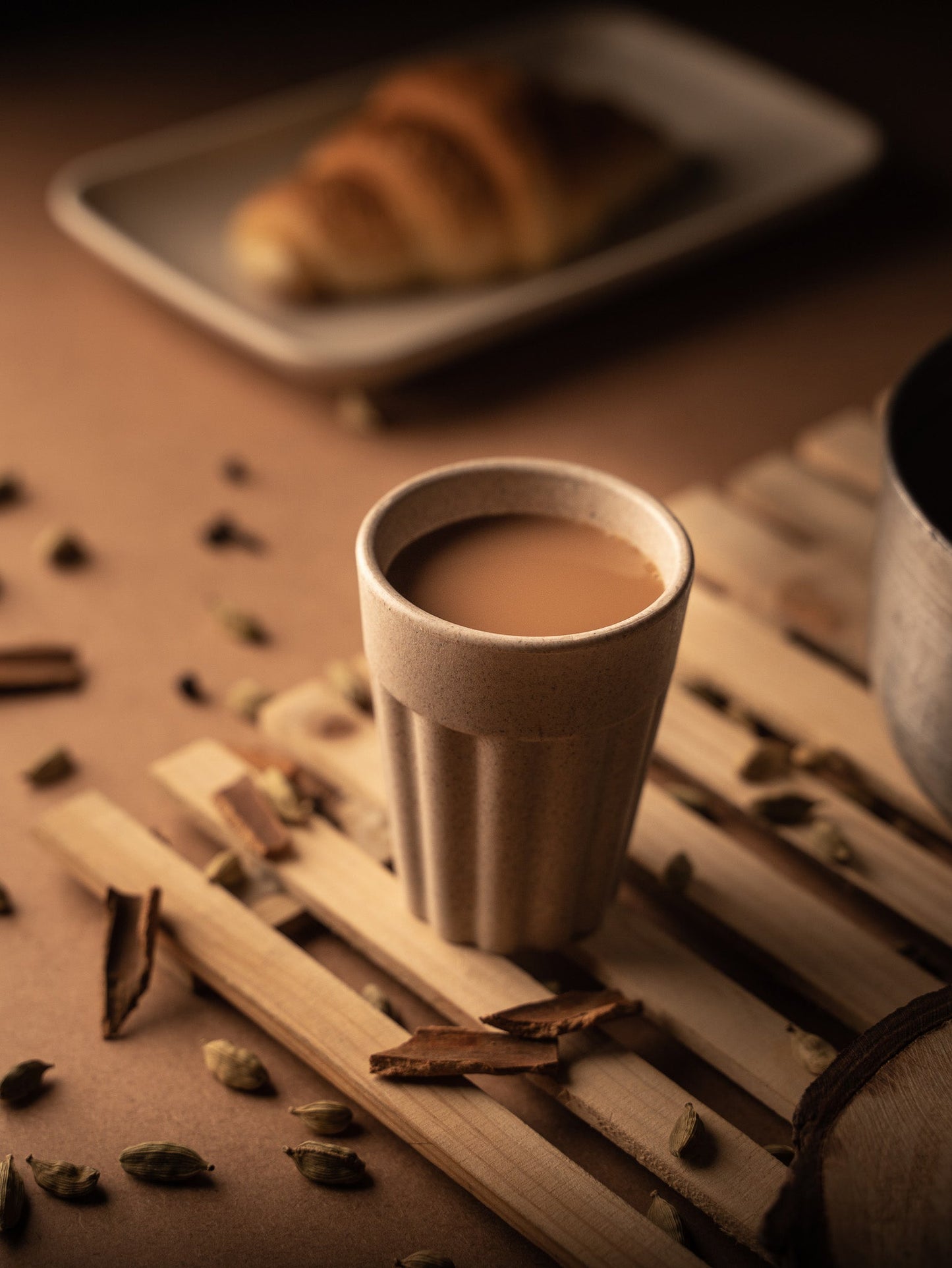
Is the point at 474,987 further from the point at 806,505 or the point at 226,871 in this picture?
the point at 806,505

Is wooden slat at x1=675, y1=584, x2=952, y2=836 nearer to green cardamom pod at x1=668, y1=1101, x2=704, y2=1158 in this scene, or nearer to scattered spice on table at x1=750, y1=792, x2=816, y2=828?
scattered spice on table at x1=750, y1=792, x2=816, y2=828

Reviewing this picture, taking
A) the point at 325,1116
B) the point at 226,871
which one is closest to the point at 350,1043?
the point at 325,1116

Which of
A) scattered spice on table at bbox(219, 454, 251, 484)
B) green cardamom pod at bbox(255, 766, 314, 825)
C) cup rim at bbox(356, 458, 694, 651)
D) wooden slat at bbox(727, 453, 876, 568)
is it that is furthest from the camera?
scattered spice on table at bbox(219, 454, 251, 484)

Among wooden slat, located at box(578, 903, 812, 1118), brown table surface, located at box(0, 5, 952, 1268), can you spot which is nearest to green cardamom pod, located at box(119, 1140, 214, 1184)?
brown table surface, located at box(0, 5, 952, 1268)

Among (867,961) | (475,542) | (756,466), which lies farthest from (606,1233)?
(756,466)

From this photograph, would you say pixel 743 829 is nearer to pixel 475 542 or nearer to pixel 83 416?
pixel 475 542

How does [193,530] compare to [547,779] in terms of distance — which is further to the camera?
[193,530]
